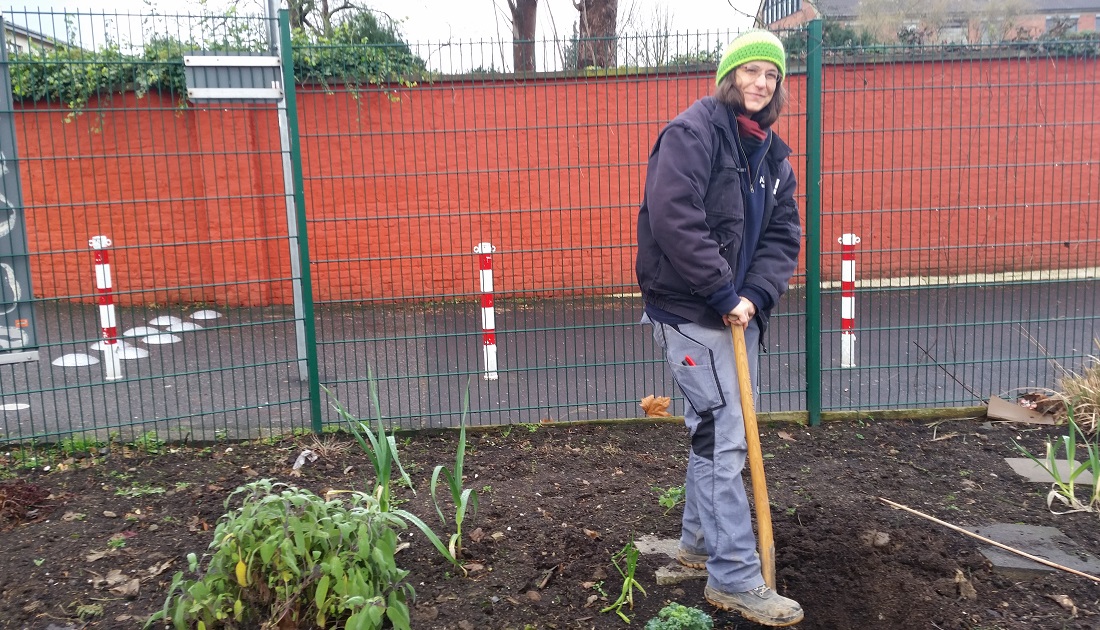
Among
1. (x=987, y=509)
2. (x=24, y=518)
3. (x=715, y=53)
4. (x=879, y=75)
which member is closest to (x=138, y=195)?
(x=24, y=518)

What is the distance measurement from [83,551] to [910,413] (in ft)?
15.0

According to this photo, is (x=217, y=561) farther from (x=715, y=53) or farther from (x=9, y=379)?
(x=9, y=379)

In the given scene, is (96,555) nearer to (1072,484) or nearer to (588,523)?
(588,523)

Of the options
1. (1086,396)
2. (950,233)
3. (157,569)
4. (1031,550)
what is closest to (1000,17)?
(950,233)

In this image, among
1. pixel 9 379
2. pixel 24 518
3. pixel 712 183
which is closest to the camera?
pixel 712 183

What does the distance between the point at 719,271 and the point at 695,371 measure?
374 millimetres

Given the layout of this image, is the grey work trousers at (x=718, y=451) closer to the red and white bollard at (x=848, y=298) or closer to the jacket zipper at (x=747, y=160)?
the jacket zipper at (x=747, y=160)

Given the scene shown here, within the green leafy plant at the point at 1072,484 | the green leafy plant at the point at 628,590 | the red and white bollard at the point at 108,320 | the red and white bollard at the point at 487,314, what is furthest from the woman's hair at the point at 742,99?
the red and white bollard at the point at 108,320

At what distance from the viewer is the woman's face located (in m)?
3.10

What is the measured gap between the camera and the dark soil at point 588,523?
10.2 feet

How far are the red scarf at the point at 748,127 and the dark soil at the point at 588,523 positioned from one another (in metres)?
1.62

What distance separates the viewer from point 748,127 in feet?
10.4

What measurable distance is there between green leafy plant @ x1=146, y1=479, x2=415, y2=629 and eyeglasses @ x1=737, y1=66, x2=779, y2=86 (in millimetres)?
2053

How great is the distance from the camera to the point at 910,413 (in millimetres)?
5398
